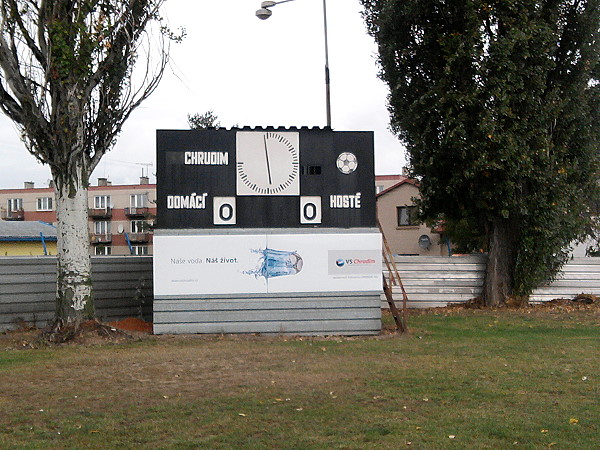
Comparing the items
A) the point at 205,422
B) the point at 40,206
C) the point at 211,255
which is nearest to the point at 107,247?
the point at 40,206

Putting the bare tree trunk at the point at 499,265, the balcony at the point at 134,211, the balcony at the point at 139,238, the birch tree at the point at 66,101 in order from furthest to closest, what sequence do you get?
1. the balcony at the point at 139,238
2. the balcony at the point at 134,211
3. the bare tree trunk at the point at 499,265
4. the birch tree at the point at 66,101

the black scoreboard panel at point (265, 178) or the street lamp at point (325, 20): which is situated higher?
the street lamp at point (325, 20)

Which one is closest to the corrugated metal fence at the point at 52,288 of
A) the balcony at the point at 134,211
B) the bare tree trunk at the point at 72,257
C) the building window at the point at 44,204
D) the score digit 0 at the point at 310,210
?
the bare tree trunk at the point at 72,257

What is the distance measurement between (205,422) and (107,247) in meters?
81.7

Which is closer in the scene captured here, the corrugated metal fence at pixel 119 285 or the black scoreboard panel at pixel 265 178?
the black scoreboard panel at pixel 265 178

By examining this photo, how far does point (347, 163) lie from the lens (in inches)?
636

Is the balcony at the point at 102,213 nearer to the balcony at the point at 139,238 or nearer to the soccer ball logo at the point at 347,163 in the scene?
the balcony at the point at 139,238

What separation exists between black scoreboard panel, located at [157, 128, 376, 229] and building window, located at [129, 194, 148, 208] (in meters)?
72.8

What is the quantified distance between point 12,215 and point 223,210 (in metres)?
83.9

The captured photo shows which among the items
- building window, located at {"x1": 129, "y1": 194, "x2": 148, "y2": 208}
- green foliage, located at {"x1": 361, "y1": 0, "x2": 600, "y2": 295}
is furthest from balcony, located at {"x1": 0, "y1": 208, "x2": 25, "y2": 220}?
green foliage, located at {"x1": 361, "y1": 0, "x2": 600, "y2": 295}

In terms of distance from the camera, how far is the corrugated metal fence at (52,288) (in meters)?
16.7

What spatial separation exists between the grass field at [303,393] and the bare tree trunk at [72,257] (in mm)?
852

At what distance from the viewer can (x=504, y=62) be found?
21.2 metres

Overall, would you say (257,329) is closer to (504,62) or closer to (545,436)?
(545,436)
